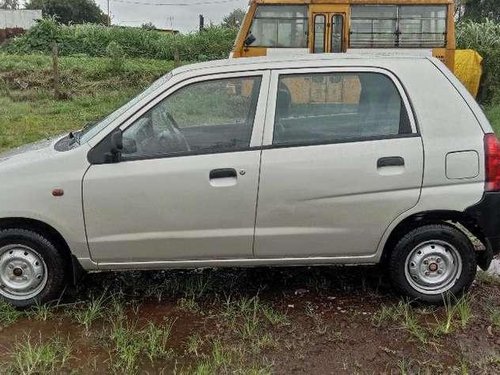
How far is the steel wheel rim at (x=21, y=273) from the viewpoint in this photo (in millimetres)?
4047

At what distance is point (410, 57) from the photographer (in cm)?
409

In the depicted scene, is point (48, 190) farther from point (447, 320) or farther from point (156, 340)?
point (447, 320)

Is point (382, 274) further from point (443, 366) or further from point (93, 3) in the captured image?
point (93, 3)

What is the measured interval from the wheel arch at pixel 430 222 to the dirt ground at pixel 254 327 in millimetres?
447

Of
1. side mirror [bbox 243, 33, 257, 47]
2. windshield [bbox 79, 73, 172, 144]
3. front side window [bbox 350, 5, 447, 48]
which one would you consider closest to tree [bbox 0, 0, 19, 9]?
side mirror [bbox 243, 33, 257, 47]

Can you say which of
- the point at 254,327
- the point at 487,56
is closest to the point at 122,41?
the point at 487,56

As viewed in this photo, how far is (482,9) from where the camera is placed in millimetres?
36344

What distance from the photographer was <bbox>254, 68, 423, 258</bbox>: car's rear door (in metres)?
3.87

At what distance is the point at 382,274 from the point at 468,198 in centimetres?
97

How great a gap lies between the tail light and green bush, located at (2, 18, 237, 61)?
23071 mm

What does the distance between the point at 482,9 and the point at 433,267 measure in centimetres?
3671

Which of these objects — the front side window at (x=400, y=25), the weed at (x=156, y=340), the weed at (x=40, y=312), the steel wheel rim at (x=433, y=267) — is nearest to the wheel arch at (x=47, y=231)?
the weed at (x=40, y=312)

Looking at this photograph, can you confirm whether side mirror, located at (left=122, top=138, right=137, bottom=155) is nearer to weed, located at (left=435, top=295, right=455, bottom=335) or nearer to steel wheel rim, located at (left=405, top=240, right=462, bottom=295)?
steel wheel rim, located at (left=405, top=240, right=462, bottom=295)

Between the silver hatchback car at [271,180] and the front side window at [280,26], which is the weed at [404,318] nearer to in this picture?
the silver hatchback car at [271,180]
